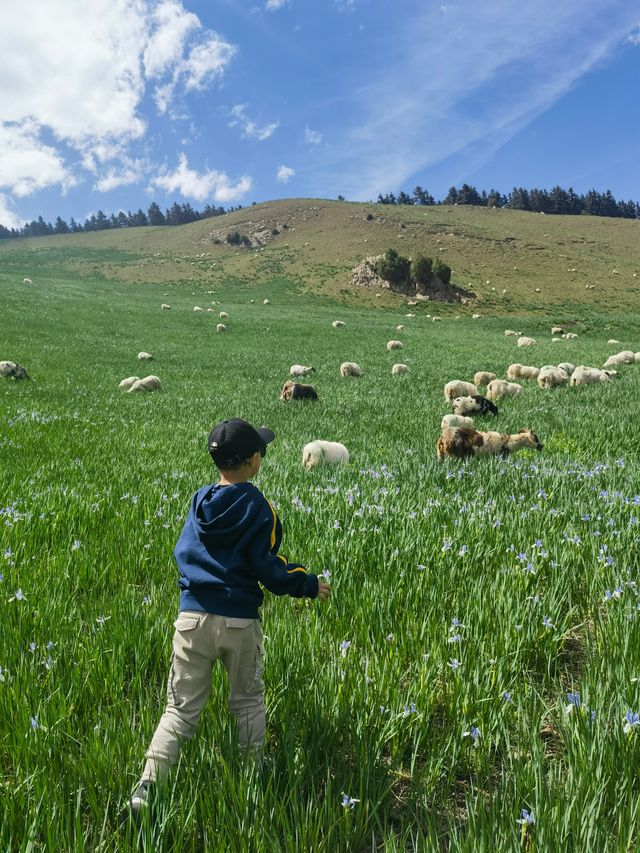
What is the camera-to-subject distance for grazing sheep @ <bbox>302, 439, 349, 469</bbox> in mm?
7928

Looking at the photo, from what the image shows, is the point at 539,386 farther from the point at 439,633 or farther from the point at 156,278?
the point at 156,278

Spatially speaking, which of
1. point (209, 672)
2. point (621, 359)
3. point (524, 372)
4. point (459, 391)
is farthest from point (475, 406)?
point (621, 359)

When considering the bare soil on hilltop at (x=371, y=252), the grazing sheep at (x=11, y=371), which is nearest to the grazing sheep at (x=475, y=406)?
the grazing sheep at (x=11, y=371)

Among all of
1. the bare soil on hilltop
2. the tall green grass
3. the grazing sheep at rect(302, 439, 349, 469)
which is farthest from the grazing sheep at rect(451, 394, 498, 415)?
the bare soil on hilltop

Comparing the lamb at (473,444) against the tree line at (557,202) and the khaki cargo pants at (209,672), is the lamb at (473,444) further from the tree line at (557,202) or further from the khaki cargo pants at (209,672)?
the tree line at (557,202)

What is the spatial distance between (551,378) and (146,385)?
13.2 meters

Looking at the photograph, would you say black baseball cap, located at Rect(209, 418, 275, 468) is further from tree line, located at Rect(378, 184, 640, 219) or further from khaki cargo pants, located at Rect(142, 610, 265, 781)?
tree line, located at Rect(378, 184, 640, 219)

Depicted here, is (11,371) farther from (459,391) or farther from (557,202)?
(557,202)

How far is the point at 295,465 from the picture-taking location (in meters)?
7.88

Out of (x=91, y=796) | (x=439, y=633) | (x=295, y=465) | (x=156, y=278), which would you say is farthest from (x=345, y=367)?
(x=156, y=278)

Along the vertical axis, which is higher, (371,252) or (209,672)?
(371,252)

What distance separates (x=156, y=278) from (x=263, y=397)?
70440 millimetres

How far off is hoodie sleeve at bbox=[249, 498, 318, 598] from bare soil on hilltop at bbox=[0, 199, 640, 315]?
201ft

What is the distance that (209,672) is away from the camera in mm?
2232
